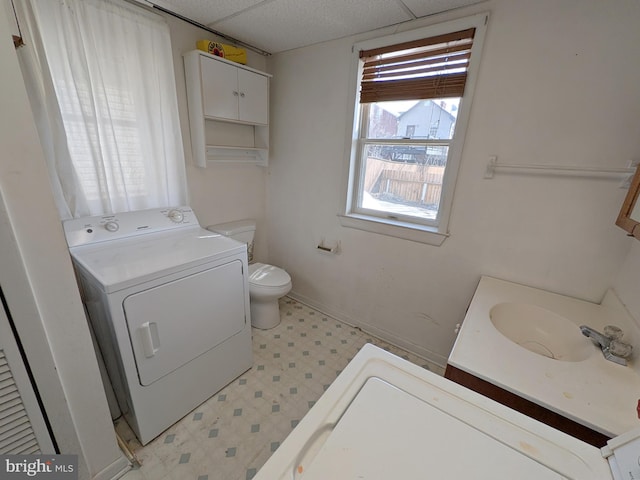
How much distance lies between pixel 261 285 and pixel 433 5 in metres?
2.12

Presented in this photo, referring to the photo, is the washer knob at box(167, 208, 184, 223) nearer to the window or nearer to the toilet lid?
the toilet lid

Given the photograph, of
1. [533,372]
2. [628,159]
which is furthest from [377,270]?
[628,159]

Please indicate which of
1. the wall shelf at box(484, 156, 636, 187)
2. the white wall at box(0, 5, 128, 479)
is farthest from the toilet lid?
the wall shelf at box(484, 156, 636, 187)

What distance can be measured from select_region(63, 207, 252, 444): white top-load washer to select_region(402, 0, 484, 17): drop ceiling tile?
1702 mm

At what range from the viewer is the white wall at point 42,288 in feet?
2.72

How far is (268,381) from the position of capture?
1.83m

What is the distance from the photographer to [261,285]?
2152 millimetres

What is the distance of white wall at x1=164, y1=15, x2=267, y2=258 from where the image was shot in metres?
1.88

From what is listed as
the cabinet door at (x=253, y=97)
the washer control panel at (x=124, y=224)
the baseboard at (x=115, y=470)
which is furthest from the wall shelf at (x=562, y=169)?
the baseboard at (x=115, y=470)

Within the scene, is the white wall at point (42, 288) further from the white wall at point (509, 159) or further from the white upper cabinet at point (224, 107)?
the white wall at point (509, 159)

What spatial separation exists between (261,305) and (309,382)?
75cm

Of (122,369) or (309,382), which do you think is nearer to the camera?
(122,369)

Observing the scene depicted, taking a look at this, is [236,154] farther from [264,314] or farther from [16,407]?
[16,407]

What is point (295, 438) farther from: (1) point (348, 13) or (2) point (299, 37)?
(2) point (299, 37)
